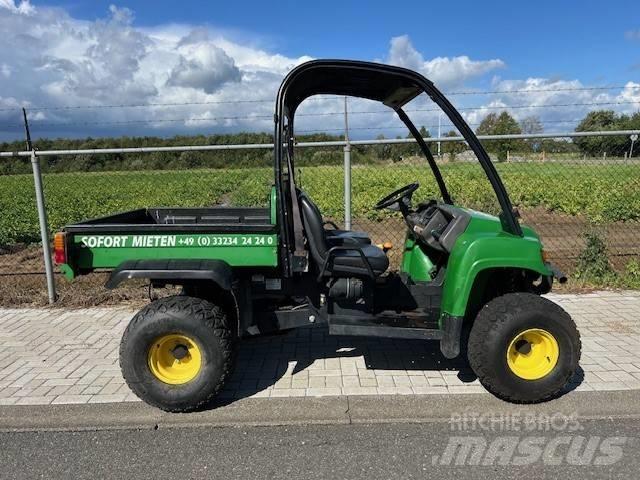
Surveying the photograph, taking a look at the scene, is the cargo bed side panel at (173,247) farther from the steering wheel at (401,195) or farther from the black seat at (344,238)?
the steering wheel at (401,195)

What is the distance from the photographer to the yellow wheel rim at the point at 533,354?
3184 millimetres

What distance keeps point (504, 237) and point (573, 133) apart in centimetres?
277

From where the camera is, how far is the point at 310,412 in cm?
317

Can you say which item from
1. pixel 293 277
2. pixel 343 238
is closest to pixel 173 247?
pixel 293 277

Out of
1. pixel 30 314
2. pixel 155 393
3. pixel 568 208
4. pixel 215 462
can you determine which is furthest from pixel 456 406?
pixel 568 208

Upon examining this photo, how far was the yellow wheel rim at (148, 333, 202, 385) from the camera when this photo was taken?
3.17m

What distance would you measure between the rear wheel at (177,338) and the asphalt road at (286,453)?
210 mm

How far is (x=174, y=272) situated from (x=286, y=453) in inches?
48.1

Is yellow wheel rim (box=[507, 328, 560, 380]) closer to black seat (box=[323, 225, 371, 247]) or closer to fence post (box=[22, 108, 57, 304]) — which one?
black seat (box=[323, 225, 371, 247])

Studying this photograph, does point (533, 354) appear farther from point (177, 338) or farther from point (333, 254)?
point (177, 338)

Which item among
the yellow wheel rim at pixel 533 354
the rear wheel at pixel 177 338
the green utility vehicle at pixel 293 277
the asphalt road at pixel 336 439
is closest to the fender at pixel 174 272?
the green utility vehicle at pixel 293 277

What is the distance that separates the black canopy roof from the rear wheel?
57.5 inches

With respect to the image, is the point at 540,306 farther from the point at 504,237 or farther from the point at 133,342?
the point at 133,342

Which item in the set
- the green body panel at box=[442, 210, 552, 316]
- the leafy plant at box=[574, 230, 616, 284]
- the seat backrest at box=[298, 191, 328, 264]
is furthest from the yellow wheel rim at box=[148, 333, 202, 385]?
the leafy plant at box=[574, 230, 616, 284]
